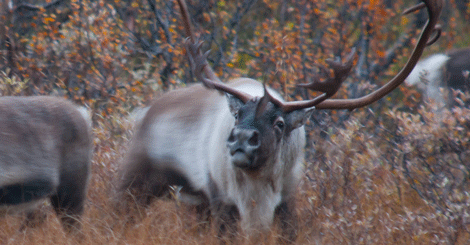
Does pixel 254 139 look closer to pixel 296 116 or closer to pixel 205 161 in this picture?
pixel 296 116

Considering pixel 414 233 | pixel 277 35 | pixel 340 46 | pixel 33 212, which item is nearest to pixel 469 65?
pixel 340 46

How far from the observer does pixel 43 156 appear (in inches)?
133

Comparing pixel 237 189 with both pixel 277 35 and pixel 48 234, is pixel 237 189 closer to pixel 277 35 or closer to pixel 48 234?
pixel 48 234

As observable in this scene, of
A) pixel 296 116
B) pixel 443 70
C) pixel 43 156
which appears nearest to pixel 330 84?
pixel 296 116

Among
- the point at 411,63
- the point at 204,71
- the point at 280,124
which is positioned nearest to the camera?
the point at 280,124

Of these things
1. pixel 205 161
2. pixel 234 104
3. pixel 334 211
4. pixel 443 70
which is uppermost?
pixel 234 104

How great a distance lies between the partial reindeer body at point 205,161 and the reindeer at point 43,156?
35cm

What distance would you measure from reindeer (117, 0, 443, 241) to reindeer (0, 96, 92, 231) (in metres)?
0.34

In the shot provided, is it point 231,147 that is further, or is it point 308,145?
point 308,145

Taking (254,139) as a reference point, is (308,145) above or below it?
below

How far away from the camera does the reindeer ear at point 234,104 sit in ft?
10.8

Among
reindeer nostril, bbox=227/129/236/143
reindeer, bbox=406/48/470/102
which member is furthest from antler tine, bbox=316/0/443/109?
reindeer, bbox=406/48/470/102

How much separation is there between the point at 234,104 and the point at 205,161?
0.40m

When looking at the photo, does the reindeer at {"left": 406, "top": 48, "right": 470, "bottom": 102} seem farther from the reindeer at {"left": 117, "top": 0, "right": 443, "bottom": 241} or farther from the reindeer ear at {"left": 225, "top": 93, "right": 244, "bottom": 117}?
the reindeer ear at {"left": 225, "top": 93, "right": 244, "bottom": 117}
